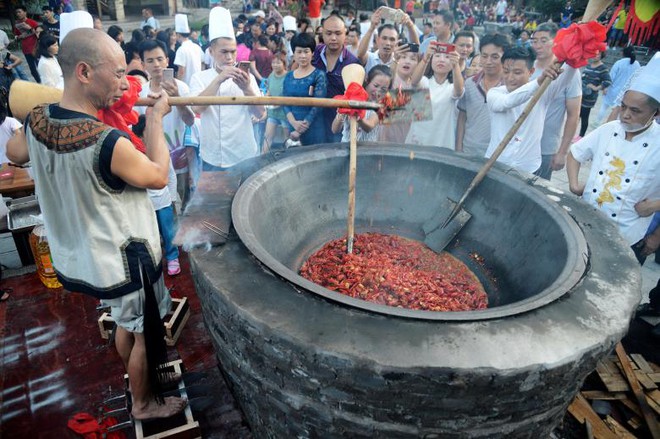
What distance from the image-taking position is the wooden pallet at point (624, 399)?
2.79m

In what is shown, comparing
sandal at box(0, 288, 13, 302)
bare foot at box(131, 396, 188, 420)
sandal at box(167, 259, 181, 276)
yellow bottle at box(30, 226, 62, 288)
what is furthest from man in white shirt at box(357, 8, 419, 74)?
sandal at box(0, 288, 13, 302)

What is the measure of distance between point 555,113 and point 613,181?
1.43 m

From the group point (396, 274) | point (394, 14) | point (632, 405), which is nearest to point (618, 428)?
point (632, 405)

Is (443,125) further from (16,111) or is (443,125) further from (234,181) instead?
(16,111)

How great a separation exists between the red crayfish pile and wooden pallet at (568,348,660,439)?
3.23ft

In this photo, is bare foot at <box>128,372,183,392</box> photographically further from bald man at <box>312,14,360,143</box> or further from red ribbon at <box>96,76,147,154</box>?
bald man at <box>312,14,360,143</box>

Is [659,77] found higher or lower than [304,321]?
higher

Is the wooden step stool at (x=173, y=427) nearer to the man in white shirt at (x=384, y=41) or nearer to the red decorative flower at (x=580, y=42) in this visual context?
the red decorative flower at (x=580, y=42)

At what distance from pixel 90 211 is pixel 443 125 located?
382cm

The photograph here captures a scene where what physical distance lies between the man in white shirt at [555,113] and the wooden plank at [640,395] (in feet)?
7.34

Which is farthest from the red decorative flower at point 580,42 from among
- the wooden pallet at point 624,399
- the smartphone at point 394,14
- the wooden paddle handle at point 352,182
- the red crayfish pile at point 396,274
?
the wooden pallet at point 624,399

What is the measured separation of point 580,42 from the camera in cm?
313

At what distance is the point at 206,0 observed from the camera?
1044 inches

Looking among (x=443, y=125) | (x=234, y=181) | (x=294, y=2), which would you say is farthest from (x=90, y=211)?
(x=294, y=2)
